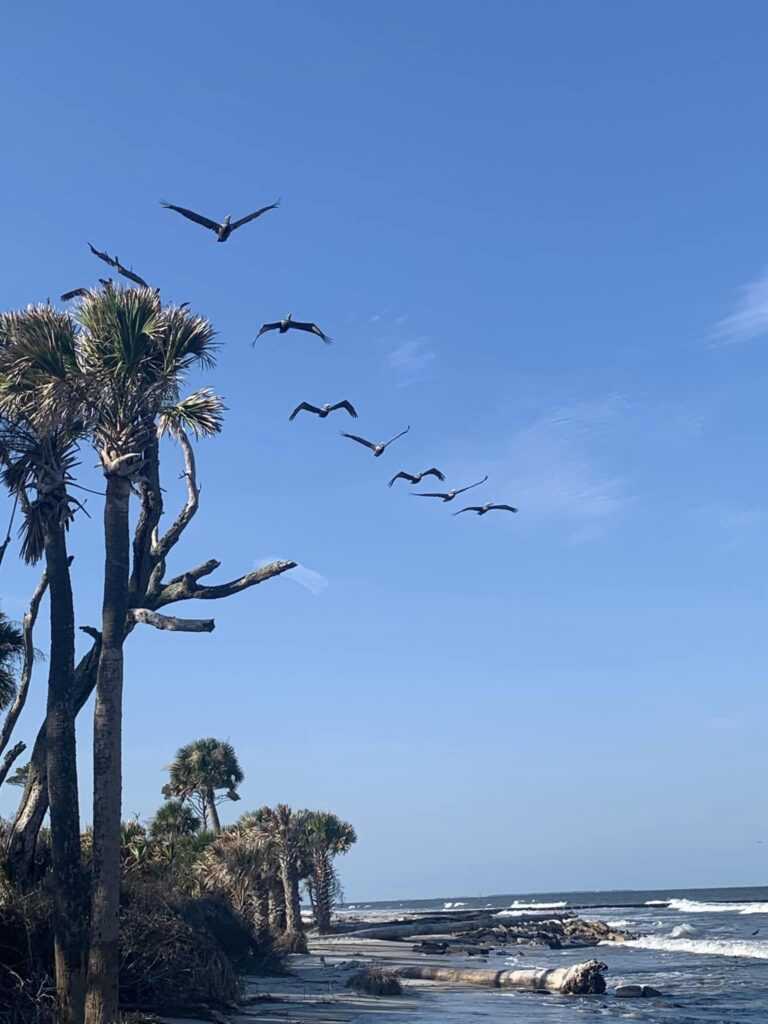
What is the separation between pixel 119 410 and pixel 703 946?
5113 centimetres

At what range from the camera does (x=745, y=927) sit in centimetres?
8031

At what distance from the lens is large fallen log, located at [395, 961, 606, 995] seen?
31719 mm

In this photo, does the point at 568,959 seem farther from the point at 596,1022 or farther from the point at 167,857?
the point at 167,857

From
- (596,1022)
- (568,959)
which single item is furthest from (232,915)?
(568,959)

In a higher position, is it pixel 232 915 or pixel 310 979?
pixel 232 915

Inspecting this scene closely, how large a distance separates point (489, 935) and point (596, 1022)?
46.0 meters

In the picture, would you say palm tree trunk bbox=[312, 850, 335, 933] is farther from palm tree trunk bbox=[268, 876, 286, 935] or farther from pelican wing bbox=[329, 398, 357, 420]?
pelican wing bbox=[329, 398, 357, 420]

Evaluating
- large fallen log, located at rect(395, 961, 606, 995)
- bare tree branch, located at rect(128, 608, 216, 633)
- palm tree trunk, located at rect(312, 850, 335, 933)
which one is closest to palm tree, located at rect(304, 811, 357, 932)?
palm tree trunk, located at rect(312, 850, 335, 933)

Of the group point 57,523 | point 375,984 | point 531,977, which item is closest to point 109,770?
point 57,523

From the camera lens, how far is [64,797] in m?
16.9

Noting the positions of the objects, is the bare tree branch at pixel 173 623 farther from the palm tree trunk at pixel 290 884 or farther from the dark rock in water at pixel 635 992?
the palm tree trunk at pixel 290 884

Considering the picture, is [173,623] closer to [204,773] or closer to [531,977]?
[531,977]

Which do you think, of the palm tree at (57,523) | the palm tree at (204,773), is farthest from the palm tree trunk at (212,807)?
the palm tree at (57,523)

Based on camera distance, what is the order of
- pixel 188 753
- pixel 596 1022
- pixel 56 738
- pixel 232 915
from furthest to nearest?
pixel 188 753 < pixel 232 915 < pixel 596 1022 < pixel 56 738
